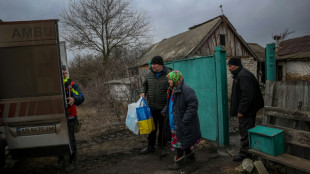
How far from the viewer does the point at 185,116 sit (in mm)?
3516

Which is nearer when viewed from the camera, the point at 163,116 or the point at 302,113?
the point at 302,113

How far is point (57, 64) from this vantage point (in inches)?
122

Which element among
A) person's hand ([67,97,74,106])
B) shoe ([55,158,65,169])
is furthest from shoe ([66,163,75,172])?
person's hand ([67,97,74,106])

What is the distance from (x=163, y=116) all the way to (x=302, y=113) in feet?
7.92

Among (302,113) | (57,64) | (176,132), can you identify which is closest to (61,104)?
(57,64)

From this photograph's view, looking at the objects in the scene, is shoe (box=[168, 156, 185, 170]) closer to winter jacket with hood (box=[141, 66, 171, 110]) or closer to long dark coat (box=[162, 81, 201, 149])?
long dark coat (box=[162, 81, 201, 149])

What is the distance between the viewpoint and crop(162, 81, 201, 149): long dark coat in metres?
3.52

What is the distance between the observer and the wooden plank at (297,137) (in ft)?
8.53

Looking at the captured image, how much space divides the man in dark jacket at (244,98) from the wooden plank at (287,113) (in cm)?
40

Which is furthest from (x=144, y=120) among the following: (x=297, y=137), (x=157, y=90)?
(x=297, y=137)

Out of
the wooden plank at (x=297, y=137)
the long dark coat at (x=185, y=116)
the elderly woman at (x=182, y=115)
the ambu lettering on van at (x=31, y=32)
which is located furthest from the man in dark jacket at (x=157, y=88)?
the wooden plank at (x=297, y=137)

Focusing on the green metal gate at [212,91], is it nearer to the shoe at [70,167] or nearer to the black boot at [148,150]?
the black boot at [148,150]

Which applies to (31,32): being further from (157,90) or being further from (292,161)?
(292,161)

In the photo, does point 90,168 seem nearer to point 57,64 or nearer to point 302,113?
point 57,64
